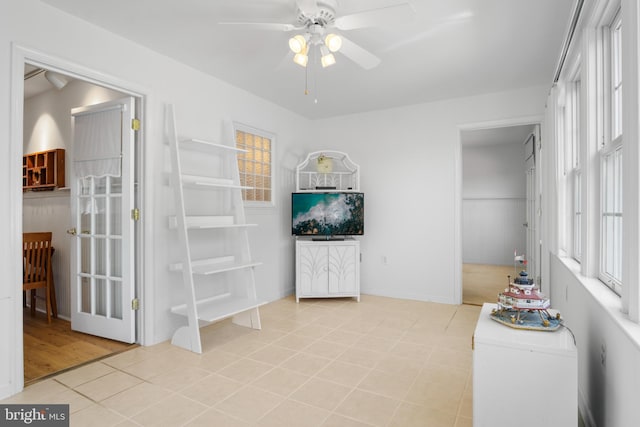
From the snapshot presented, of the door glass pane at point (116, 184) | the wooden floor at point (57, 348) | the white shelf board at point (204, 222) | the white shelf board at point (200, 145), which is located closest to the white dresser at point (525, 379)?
the white shelf board at point (204, 222)

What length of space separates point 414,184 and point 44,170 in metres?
4.43

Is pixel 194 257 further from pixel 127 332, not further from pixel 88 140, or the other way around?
pixel 88 140

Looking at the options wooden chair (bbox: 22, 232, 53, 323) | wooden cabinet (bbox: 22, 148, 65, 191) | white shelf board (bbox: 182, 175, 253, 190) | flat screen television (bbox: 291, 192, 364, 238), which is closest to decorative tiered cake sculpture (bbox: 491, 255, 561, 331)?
white shelf board (bbox: 182, 175, 253, 190)

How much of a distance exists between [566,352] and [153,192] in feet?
10.3

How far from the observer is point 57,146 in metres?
4.00

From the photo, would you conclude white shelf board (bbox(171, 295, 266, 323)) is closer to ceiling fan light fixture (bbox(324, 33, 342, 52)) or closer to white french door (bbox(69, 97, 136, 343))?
white french door (bbox(69, 97, 136, 343))

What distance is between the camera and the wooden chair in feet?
12.2

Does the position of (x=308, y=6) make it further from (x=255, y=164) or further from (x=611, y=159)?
(x=255, y=164)

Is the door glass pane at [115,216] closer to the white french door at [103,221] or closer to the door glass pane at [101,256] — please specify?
the white french door at [103,221]

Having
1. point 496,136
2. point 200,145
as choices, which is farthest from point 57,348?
point 496,136

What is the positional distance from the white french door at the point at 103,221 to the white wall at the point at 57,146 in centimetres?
46

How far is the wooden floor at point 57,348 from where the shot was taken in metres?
2.73

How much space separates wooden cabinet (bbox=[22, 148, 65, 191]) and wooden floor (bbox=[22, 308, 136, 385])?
1.49m

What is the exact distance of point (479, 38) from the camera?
2.91 metres
